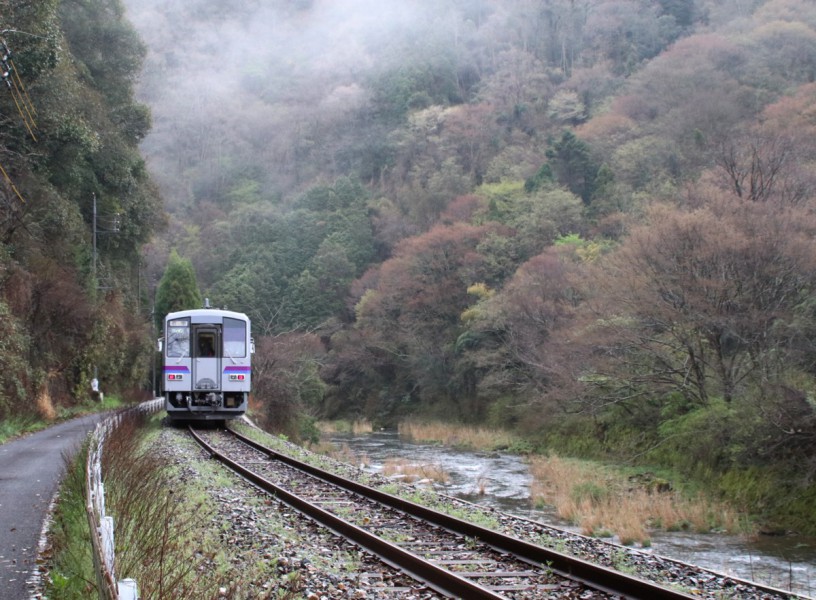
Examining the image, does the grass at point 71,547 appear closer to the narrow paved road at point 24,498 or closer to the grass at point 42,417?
the narrow paved road at point 24,498

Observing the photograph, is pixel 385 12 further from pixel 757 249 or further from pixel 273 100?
pixel 757 249

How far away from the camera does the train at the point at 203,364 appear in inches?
826

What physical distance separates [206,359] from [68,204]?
9.82 meters

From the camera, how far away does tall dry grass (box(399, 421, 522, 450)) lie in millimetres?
31327

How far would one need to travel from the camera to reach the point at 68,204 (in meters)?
27.4

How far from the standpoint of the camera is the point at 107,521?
4422 millimetres

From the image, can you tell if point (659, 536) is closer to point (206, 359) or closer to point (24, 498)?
point (24, 498)

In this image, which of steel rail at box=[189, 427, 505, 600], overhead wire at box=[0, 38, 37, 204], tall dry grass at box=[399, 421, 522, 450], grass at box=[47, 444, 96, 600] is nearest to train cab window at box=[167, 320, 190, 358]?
overhead wire at box=[0, 38, 37, 204]

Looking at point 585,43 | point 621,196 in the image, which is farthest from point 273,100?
point 621,196

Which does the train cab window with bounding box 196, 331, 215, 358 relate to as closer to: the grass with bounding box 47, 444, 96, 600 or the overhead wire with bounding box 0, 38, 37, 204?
the overhead wire with bounding box 0, 38, 37, 204

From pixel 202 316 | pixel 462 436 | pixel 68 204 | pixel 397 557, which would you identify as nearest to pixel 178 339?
pixel 202 316

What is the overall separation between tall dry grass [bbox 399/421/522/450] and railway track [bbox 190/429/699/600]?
1960cm

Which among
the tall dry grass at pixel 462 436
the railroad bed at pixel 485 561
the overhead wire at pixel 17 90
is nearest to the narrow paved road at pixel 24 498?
the railroad bed at pixel 485 561

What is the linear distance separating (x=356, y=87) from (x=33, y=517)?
93.6 m
